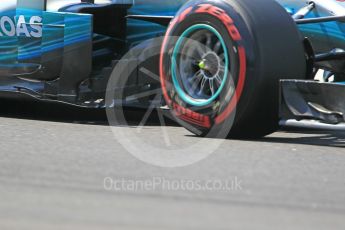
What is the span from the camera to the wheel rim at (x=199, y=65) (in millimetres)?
7043

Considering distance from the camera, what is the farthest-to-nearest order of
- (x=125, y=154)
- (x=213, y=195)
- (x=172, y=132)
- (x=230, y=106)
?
1. (x=172, y=132)
2. (x=230, y=106)
3. (x=125, y=154)
4. (x=213, y=195)

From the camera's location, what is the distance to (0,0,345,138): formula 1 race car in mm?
6773

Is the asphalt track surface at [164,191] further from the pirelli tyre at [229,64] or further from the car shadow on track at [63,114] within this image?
the car shadow on track at [63,114]

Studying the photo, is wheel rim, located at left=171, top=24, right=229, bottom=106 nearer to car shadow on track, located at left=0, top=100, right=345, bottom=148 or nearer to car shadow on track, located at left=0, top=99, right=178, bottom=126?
car shadow on track, located at left=0, top=100, right=345, bottom=148

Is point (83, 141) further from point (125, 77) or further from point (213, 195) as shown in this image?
point (213, 195)

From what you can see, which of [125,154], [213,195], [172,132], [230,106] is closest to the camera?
[213,195]

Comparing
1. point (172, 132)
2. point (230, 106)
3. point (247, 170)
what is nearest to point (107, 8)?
point (172, 132)

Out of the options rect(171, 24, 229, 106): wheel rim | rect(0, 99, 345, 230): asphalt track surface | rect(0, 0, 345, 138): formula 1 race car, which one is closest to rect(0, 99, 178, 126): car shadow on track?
rect(0, 0, 345, 138): formula 1 race car

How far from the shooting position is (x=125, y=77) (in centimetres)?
809

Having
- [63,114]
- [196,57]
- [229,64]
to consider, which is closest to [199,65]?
[196,57]

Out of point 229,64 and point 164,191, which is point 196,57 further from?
point 164,191

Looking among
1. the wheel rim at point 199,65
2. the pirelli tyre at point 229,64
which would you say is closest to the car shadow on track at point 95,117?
the pirelli tyre at point 229,64

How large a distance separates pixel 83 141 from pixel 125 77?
1340mm

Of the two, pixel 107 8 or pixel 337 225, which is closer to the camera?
pixel 337 225
